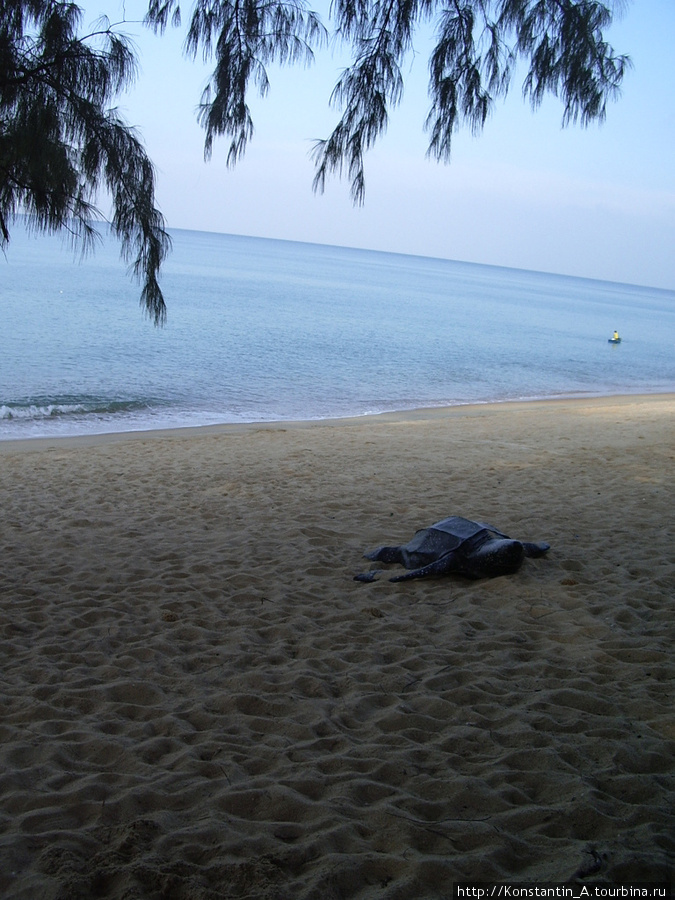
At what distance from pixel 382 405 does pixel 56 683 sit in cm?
1576

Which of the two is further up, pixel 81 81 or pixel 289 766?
pixel 81 81

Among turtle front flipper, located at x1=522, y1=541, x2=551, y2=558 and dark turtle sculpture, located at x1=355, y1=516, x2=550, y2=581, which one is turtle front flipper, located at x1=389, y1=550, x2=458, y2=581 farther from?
turtle front flipper, located at x1=522, y1=541, x2=551, y2=558

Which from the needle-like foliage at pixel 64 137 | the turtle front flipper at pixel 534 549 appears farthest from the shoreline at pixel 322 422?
the turtle front flipper at pixel 534 549

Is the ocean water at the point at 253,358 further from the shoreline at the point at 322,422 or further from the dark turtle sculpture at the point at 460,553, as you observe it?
the dark turtle sculpture at the point at 460,553

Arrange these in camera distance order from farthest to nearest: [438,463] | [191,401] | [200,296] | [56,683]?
[200,296], [191,401], [438,463], [56,683]

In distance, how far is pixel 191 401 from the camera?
1739cm

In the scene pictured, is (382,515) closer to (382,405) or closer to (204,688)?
(204,688)

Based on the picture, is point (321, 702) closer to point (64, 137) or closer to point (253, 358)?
point (64, 137)

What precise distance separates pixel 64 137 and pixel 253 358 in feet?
68.9

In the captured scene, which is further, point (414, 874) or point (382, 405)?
point (382, 405)

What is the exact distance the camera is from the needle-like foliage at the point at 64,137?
4.14 meters

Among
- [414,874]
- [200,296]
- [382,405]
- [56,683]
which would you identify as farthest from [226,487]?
[200,296]

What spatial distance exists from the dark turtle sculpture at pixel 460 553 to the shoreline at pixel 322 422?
8.31 m

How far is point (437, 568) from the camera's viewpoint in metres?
4.98
